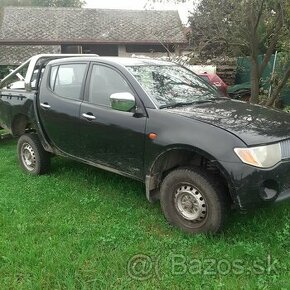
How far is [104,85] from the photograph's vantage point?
15.3 ft

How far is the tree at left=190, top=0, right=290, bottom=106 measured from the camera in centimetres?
652

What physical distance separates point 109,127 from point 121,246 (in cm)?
138

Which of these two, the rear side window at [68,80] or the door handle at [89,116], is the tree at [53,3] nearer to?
the rear side window at [68,80]

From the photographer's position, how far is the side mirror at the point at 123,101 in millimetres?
4113

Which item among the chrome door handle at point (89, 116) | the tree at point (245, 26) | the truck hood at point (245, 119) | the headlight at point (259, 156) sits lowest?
the headlight at point (259, 156)

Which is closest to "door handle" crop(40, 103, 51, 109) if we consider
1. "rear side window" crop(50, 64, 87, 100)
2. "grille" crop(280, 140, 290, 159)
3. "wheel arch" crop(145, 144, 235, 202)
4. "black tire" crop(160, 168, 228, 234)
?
"rear side window" crop(50, 64, 87, 100)

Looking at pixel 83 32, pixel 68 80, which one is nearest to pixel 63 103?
pixel 68 80

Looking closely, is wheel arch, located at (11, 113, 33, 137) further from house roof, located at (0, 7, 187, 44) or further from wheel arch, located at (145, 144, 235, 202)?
house roof, located at (0, 7, 187, 44)

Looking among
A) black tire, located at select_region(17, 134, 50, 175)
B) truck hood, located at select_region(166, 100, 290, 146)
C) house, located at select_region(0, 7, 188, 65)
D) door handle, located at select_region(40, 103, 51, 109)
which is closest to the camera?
truck hood, located at select_region(166, 100, 290, 146)

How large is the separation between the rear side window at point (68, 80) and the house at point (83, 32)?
1861 centimetres

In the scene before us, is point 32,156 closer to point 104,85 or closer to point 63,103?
point 63,103

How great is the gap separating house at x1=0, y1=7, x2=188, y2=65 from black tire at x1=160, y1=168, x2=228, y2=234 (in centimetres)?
2023

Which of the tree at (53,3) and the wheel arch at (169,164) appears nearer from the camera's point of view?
the wheel arch at (169,164)

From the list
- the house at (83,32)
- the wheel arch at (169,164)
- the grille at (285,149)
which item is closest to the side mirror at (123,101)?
the wheel arch at (169,164)
